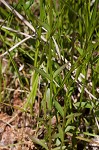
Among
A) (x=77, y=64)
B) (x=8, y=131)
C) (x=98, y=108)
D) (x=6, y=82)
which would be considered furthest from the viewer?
(x=6, y=82)

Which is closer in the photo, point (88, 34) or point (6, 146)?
point (88, 34)

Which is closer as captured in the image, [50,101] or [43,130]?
[50,101]

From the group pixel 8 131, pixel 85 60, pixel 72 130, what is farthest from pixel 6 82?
pixel 85 60

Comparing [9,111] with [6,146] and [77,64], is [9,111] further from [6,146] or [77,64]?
[77,64]

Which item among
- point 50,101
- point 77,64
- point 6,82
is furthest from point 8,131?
point 77,64

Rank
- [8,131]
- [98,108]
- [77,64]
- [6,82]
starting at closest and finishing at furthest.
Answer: [77,64], [98,108], [8,131], [6,82]

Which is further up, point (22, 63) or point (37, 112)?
point (22, 63)

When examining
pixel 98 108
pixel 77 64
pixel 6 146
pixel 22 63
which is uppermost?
pixel 22 63

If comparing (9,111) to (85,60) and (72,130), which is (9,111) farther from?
(85,60)

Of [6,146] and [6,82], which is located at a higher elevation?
[6,82]
